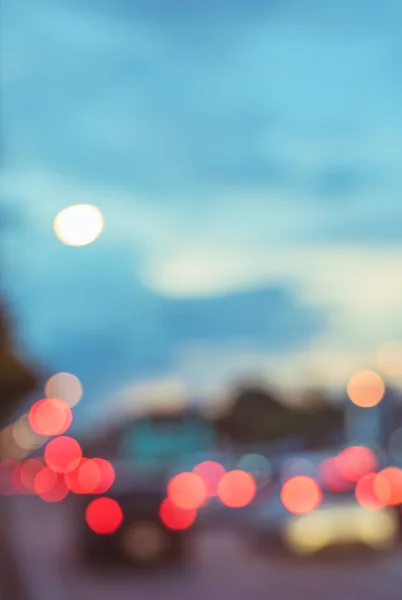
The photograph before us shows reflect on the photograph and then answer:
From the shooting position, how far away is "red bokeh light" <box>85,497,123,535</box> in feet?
81.7

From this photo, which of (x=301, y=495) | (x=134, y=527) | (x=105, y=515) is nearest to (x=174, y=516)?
(x=134, y=527)

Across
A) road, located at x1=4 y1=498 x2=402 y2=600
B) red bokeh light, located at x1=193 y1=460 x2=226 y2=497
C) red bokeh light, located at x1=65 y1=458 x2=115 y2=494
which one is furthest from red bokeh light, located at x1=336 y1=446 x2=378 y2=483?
red bokeh light, located at x1=193 y1=460 x2=226 y2=497

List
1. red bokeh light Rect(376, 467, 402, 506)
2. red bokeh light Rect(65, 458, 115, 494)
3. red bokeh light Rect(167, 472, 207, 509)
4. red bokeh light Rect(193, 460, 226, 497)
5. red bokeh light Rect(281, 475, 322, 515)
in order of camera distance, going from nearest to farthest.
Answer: red bokeh light Rect(281, 475, 322, 515) < red bokeh light Rect(167, 472, 207, 509) < red bokeh light Rect(65, 458, 115, 494) < red bokeh light Rect(376, 467, 402, 506) < red bokeh light Rect(193, 460, 226, 497)

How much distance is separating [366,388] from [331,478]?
11341 cm

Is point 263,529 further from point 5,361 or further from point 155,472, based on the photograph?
point 5,361

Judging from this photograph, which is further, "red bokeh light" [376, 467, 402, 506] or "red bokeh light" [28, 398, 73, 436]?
"red bokeh light" [28, 398, 73, 436]

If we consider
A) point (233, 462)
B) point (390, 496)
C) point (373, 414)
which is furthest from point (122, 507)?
point (373, 414)

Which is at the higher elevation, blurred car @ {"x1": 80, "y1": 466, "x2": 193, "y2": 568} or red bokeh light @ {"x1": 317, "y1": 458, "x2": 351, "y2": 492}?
red bokeh light @ {"x1": 317, "y1": 458, "x2": 351, "y2": 492}

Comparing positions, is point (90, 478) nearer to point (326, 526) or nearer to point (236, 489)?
point (326, 526)

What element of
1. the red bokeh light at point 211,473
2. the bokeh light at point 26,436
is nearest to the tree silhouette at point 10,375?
the red bokeh light at point 211,473

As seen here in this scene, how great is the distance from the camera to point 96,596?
20766 mm

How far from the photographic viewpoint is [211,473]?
34250 millimetres

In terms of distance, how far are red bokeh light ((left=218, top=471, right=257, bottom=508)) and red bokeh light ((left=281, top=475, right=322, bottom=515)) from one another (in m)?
5.96

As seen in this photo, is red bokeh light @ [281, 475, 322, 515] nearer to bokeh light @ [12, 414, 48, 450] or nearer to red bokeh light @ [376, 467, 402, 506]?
red bokeh light @ [376, 467, 402, 506]
